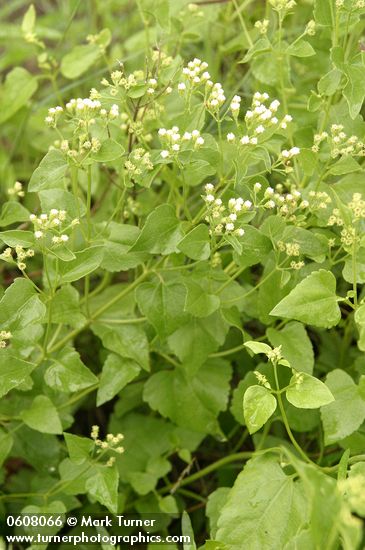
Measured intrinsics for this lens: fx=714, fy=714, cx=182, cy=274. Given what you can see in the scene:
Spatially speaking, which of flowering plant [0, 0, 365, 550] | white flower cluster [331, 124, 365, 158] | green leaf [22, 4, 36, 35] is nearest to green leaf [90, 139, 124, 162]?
flowering plant [0, 0, 365, 550]

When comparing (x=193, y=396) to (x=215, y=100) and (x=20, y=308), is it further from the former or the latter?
(x=215, y=100)

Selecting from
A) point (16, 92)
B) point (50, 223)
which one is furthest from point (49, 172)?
point (16, 92)

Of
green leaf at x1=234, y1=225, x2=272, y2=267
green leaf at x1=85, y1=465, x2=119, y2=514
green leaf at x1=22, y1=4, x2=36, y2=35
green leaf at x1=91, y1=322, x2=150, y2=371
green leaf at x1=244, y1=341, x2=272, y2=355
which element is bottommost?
green leaf at x1=85, y1=465, x2=119, y2=514

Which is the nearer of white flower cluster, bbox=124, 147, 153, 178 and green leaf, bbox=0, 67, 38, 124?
white flower cluster, bbox=124, 147, 153, 178

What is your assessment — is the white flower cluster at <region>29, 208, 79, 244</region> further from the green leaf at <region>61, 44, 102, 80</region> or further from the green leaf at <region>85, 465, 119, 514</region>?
the green leaf at <region>61, 44, 102, 80</region>

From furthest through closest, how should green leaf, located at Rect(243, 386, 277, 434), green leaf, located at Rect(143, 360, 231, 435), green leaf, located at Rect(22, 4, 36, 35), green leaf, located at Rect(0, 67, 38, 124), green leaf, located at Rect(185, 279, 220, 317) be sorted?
green leaf, located at Rect(0, 67, 38, 124)
green leaf, located at Rect(22, 4, 36, 35)
green leaf, located at Rect(143, 360, 231, 435)
green leaf, located at Rect(185, 279, 220, 317)
green leaf, located at Rect(243, 386, 277, 434)

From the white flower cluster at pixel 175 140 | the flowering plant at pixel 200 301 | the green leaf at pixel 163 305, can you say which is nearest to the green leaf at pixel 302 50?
the flowering plant at pixel 200 301

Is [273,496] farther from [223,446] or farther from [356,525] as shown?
[223,446]

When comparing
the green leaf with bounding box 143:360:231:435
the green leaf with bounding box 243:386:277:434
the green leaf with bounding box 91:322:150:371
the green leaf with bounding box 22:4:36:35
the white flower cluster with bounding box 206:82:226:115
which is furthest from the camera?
the green leaf with bounding box 22:4:36:35

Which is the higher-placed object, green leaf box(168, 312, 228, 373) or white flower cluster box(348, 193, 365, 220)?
white flower cluster box(348, 193, 365, 220)
